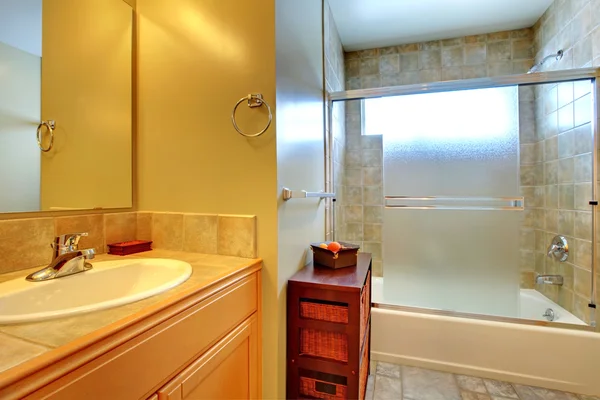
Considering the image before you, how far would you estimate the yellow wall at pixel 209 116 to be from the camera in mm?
1089

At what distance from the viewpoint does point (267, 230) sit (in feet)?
3.57

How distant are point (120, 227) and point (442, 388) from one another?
1.90 metres

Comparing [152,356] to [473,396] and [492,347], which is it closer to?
[473,396]

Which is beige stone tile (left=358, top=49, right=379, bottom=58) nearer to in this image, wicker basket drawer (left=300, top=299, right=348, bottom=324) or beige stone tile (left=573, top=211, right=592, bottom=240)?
beige stone tile (left=573, top=211, right=592, bottom=240)

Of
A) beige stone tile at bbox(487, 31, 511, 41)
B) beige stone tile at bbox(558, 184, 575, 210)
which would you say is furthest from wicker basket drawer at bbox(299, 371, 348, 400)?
beige stone tile at bbox(487, 31, 511, 41)

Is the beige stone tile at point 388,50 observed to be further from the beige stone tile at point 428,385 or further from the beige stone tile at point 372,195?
the beige stone tile at point 428,385

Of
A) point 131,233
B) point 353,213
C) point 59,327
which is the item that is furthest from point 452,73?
point 59,327

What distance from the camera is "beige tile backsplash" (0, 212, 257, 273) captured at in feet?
2.89

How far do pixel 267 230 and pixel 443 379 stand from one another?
1.47 metres

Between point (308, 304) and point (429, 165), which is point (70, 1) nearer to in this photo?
point (308, 304)

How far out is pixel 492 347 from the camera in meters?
1.63

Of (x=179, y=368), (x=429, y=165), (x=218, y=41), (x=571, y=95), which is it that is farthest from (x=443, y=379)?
(x=218, y=41)

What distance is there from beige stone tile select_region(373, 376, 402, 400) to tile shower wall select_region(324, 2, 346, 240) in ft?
3.02

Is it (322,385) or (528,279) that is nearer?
(322,385)
